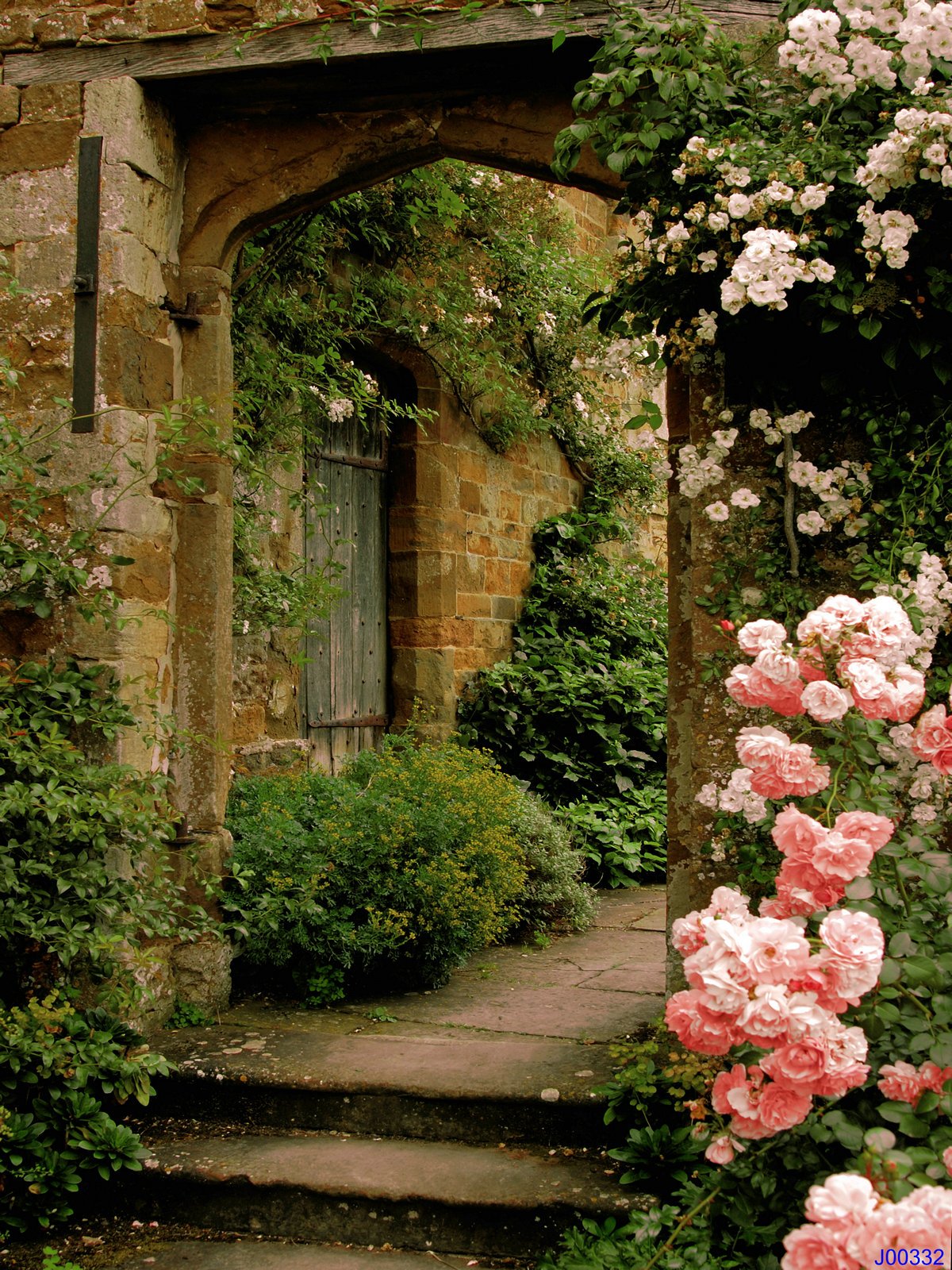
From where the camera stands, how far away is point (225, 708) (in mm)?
4098

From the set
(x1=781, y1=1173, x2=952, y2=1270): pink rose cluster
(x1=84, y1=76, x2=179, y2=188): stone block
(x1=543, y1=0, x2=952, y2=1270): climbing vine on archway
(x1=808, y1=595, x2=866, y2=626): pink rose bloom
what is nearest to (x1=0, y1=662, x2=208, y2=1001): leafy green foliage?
(x1=543, y1=0, x2=952, y2=1270): climbing vine on archway

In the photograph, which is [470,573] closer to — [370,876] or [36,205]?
[370,876]

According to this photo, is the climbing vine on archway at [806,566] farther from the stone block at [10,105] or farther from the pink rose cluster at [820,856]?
the stone block at [10,105]

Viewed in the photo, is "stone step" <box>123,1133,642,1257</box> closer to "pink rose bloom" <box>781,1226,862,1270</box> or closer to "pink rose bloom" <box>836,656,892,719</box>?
"pink rose bloom" <box>781,1226,862,1270</box>

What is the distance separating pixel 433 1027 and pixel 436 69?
9.89 ft

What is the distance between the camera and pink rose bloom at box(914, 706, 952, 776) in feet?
7.52

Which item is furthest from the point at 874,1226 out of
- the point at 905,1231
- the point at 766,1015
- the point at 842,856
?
the point at 842,856

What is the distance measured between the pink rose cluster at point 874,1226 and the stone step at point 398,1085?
1696 millimetres

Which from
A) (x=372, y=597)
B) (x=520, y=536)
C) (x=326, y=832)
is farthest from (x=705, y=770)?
(x=520, y=536)

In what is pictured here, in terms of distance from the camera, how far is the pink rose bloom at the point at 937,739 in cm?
229

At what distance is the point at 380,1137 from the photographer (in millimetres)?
3307

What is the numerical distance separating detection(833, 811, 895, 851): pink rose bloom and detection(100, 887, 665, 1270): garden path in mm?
1347

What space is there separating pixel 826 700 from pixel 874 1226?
0.87 metres

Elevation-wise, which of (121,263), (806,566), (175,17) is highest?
(175,17)
